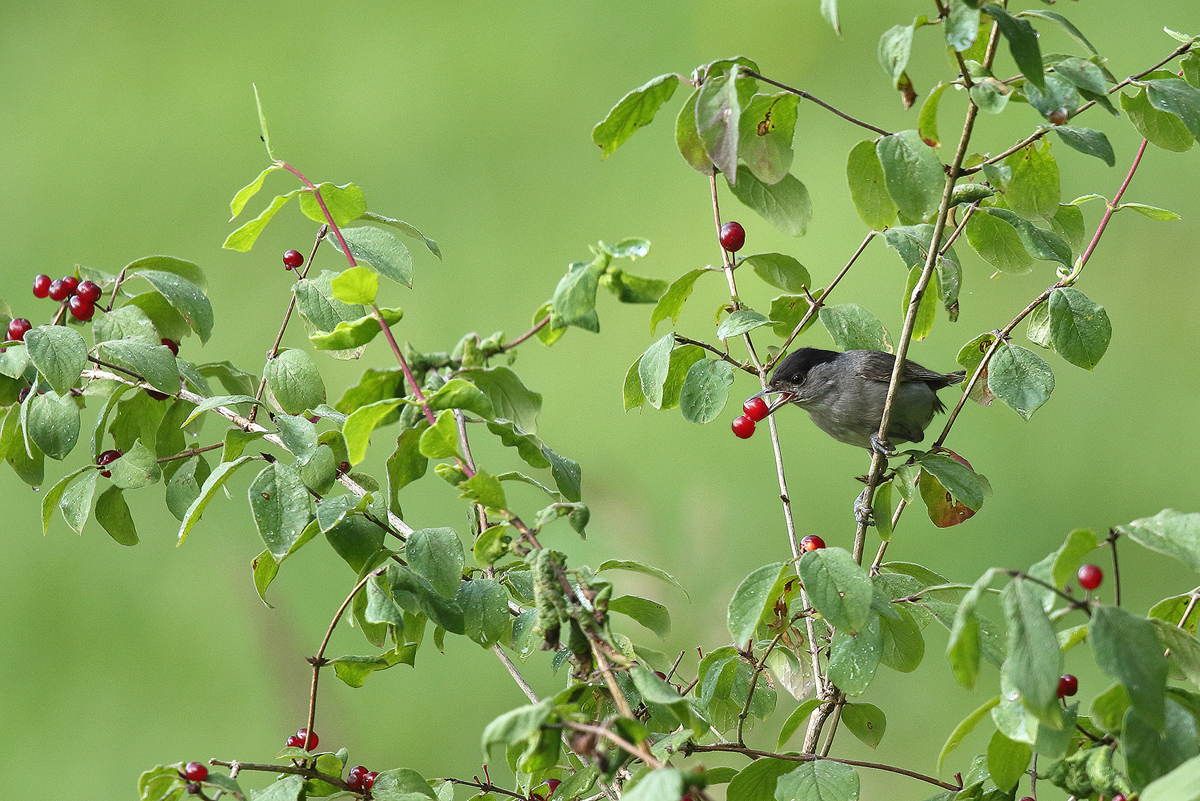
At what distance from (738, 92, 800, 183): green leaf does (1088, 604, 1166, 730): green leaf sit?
1.04 ft

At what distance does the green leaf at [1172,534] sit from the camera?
17.4 inches

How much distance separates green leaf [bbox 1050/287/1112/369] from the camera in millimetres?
671

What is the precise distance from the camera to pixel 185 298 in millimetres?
761

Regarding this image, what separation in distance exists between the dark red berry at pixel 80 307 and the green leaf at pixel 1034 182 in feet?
2.16

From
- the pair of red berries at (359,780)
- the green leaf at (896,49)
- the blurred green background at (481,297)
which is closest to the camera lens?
the green leaf at (896,49)

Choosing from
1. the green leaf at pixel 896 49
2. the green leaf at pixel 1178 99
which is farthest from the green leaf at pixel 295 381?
the green leaf at pixel 1178 99

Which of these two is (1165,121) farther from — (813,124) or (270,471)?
(813,124)

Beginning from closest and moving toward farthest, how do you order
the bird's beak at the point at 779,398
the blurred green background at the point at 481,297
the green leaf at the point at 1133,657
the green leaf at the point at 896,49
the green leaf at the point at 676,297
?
the green leaf at the point at 1133,657 → the green leaf at the point at 896,49 → the green leaf at the point at 676,297 → the bird's beak at the point at 779,398 → the blurred green background at the point at 481,297

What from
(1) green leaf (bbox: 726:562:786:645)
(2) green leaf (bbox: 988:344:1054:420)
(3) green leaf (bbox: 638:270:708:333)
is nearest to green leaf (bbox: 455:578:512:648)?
(1) green leaf (bbox: 726:562:786:645)

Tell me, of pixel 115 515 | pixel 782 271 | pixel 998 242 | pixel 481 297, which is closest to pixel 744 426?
pixel 782 271

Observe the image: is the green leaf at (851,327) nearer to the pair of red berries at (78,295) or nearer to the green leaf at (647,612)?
the green leaf at (647,612)

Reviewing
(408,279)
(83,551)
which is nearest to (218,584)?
(83,551)

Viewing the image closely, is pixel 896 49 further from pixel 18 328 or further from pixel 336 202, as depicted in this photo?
pixel 18 328

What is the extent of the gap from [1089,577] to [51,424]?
0.63m
